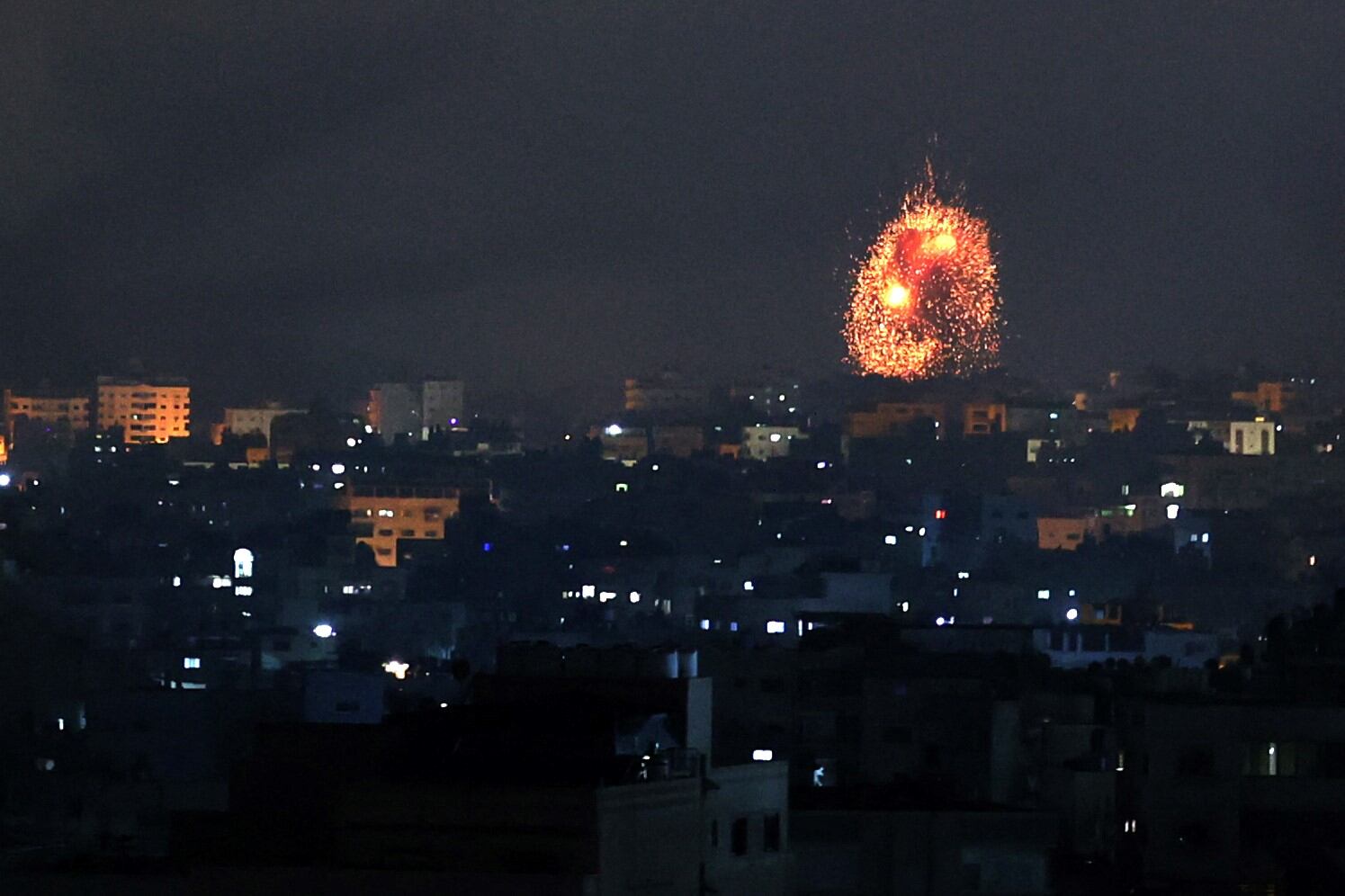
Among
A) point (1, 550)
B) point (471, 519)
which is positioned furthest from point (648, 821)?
point (471, 519)

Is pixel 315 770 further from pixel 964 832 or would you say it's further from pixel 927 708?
pixel 927 708

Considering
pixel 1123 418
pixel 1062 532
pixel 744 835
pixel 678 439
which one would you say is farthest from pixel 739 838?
pixel 1123 418

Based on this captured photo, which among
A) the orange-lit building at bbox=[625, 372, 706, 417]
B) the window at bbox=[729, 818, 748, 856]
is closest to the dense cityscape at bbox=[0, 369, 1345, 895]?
the window at bbox=[729, 818, 748, 856]

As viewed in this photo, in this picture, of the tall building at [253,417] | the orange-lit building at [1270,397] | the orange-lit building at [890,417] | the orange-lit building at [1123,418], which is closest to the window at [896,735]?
the orange-lit building at [890,417]

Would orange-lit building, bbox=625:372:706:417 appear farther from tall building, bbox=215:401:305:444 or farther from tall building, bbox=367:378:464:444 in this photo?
tall building, bbox=215:401:305:444

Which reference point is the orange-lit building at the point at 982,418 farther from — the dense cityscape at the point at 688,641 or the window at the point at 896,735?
the window at the point at 896,735
